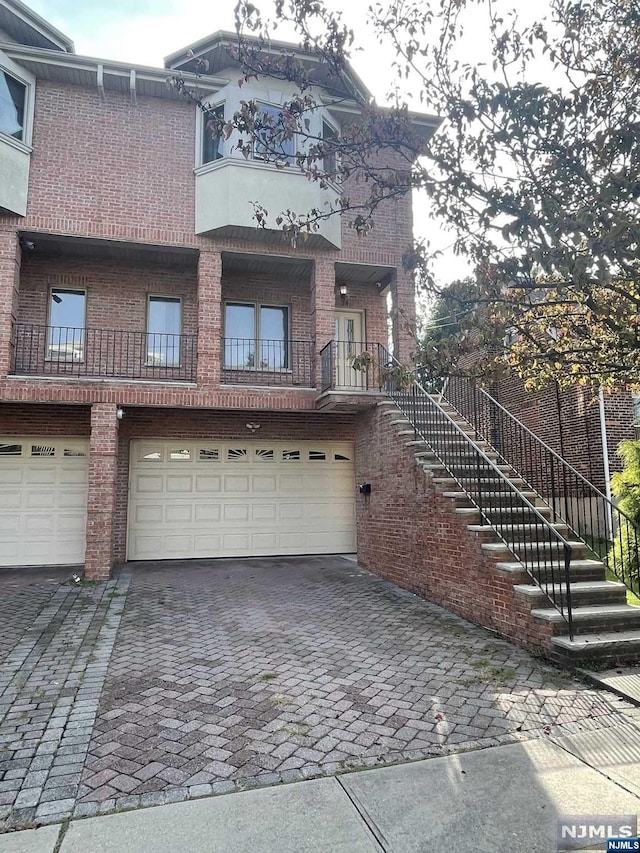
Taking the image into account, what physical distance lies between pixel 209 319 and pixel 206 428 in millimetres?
2437

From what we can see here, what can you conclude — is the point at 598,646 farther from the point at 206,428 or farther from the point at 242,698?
the point at 206,428

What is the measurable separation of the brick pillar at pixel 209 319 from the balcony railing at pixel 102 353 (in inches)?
39.8

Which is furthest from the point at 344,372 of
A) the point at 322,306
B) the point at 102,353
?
the point at 102,353

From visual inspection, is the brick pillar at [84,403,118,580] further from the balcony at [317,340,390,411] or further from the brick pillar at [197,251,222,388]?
the balcony at [317,340,390,411]

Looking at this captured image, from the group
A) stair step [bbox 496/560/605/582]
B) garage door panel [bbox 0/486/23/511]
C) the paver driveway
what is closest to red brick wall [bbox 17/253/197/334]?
garage door panel [bbox 0/486/23/511]

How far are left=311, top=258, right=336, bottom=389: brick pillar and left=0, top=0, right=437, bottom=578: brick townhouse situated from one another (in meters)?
0.04

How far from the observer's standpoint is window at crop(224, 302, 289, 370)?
11.3 m

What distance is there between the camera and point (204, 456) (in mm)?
11156

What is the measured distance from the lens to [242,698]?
4.18 meters

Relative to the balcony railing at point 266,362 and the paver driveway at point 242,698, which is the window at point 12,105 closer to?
the balcony railing at point 266,362

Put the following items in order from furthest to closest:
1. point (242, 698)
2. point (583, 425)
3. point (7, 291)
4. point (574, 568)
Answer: point (583, 425) → point (7, 291) → point (574, 568) → point (242, 698)

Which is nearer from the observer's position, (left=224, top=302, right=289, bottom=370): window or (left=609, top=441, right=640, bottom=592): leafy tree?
(left=609, top=441, right=640, bottom=592): leafy tree

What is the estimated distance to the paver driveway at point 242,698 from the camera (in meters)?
3.15

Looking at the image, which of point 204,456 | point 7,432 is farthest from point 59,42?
point 204,456
